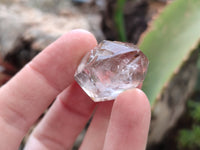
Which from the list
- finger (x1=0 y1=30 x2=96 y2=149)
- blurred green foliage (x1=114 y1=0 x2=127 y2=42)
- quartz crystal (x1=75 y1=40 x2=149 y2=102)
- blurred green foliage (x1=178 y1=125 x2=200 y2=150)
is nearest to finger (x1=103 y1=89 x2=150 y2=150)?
quartz crystal (x1=75 y1=40 x2=149 y2=102)

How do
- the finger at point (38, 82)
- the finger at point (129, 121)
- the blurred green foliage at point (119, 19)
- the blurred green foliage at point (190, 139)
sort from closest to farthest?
the finger at point (129, 121) → the finger at point (38, 82) → the blurred green foliage at point (190, 139) → the blurred green foliage at point (119, 19)

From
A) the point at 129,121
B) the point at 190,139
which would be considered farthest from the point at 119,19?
the point at 129,121

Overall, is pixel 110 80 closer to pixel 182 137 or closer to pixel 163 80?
pixel 163 80

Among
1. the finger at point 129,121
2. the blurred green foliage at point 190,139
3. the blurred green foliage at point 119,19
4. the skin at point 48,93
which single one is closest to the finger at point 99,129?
the skin at point 48,93

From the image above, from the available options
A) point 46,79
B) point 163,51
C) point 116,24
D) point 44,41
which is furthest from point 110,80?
point 116,24

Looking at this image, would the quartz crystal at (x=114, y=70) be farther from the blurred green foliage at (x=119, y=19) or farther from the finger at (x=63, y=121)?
the blurred green foliage at (x=119, y=19)

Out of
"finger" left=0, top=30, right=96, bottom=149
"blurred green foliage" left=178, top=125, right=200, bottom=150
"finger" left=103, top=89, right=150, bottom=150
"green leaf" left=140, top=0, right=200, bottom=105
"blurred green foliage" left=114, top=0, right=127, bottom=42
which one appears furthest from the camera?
"blurred green foliage" left=114, top=0, right=127, bottom=42

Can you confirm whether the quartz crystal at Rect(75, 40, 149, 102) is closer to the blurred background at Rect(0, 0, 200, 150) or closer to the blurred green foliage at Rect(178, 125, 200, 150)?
the blurred background at Rect(0, 0, 200, 150)
